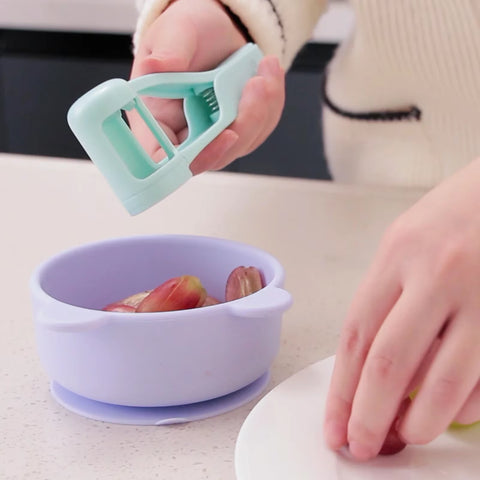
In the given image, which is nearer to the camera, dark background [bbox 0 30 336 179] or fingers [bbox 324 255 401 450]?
fingers [bbox 324 255 401 450]

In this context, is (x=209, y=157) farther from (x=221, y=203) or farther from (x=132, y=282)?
(x=221, y=203)

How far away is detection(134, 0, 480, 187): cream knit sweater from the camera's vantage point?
767mm

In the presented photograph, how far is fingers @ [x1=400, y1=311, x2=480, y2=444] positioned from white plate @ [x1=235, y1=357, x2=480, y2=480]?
0.9 inches

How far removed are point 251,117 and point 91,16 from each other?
0.85 metres

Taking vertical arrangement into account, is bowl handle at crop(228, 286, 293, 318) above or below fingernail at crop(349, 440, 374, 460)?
above

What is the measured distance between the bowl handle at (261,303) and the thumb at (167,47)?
175 mm

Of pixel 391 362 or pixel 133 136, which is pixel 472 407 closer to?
pixel 391 362

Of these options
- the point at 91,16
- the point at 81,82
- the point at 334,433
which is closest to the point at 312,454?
the point at 334,433

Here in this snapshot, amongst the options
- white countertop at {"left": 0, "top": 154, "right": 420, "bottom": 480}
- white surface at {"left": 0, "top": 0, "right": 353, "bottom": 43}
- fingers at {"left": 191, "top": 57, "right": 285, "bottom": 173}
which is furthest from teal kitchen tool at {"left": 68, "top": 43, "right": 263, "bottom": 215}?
white surface at {"left": 0, "top": 0, "right": 353, "bottom": 43}

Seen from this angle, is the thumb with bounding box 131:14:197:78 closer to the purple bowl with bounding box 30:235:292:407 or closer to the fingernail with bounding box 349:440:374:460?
the purple bowl with bounding box 30:235:292:407

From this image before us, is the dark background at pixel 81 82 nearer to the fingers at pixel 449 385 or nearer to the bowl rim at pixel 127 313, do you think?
the bowl rim at pixel 127 313

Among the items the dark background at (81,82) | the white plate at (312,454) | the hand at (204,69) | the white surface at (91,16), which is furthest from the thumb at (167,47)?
the dark background at (81,82)

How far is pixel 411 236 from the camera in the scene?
0.32 meters

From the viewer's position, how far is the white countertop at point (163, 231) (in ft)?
1.28
